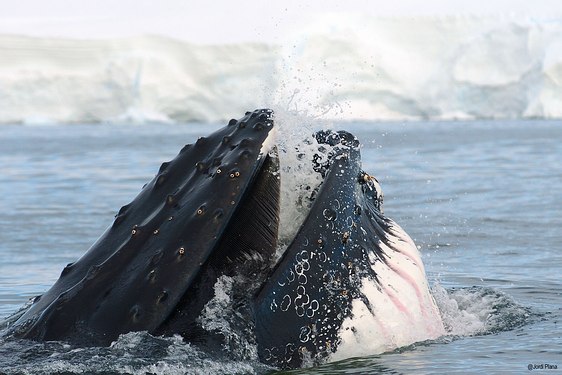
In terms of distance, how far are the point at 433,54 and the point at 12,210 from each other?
4113cm

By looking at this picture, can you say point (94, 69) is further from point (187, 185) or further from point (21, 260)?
point (187, 185)

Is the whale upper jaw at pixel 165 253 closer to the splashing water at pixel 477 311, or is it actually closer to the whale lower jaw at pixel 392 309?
the whale lower jaw at pixel 392 309

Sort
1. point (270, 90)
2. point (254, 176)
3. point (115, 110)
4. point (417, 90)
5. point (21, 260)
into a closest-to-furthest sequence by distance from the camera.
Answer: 1. point (254, 176)
2. point (270, 90)
3. point (21, 260)
4. point (417, 90)
5. point (115, 110)

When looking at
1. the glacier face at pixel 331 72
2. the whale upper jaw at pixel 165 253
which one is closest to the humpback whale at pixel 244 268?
the whale upper jaw at pixel 165 253

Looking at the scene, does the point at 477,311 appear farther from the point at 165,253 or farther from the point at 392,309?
the point at 165,253

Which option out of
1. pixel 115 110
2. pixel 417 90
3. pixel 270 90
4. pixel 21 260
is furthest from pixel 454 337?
pixel 115 110

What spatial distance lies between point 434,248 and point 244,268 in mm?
5812

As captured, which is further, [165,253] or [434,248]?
[434,248]

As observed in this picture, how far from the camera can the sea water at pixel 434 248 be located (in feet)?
13.3

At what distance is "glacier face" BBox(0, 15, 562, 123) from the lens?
48.6 m

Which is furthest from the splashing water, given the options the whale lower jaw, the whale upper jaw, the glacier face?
the glacier face

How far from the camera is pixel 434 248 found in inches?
379

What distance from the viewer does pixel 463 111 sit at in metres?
51.6

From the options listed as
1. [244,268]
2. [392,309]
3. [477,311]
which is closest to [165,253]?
[244,268]
